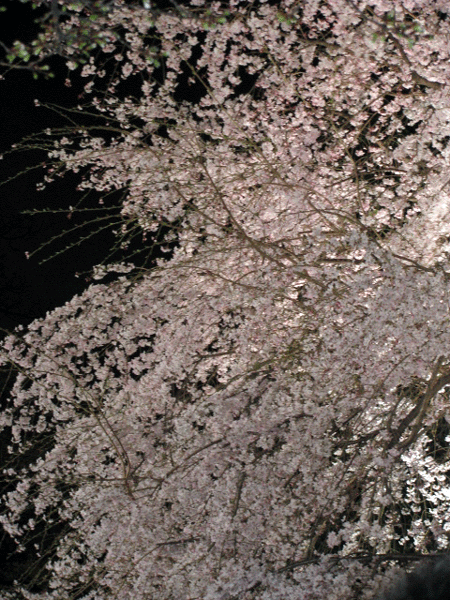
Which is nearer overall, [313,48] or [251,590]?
[251,590]

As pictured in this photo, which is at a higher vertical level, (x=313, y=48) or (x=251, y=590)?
(x=313, y=48)

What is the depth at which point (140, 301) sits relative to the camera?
3.57 meters

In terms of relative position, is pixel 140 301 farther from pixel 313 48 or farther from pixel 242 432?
pixel 313 48

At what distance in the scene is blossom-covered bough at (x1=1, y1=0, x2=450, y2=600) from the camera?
9.21 ft

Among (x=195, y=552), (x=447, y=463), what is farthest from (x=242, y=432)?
(x=447, y=463)

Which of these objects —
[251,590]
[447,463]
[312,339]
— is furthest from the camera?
[447,463]

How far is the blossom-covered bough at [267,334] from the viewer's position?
2807mm

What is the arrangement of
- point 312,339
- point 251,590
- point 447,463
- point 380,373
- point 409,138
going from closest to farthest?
point 251,590 → point 380,373 → point 312,339 → point 409,138 → point 447,463

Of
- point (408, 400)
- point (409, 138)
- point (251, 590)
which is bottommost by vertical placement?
point (251, 590)

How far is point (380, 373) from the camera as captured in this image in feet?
9.27

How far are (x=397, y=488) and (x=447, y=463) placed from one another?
584 mm

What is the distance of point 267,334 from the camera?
345 cm

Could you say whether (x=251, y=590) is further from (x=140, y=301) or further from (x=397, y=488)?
(x=140, y=301)

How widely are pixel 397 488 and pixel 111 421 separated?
4.58 ft
